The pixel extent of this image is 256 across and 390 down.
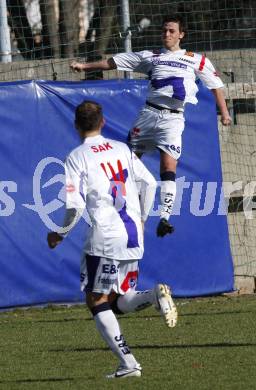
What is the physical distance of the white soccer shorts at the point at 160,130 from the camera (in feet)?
37.8

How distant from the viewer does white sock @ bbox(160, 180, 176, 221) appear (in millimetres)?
11248

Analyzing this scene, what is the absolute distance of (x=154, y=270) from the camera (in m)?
13.0

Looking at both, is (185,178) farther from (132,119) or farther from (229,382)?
(229,382)

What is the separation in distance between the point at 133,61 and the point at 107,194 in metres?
4.05

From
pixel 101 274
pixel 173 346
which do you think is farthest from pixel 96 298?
pixel 173 346

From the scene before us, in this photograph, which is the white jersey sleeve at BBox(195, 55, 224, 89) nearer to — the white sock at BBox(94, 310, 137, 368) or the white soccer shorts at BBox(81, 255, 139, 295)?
the white soccer shorts at BBox(81, 255, 139, 295)

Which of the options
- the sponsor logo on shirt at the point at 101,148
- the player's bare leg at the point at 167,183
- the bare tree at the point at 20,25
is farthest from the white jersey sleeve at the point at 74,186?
the bare tree at the point at 20,25

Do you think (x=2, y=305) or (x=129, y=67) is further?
(x=2, y=305)

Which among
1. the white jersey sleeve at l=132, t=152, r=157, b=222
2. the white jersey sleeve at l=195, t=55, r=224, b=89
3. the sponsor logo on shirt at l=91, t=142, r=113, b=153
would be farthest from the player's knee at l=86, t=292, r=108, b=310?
the white jersey sleeve at l=195, t=55, r=224, b=89

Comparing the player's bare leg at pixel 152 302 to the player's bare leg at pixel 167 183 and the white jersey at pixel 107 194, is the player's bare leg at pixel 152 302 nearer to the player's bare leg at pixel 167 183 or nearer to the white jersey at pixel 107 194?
the white jersey at pixel 107 194

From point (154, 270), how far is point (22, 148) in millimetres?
2009

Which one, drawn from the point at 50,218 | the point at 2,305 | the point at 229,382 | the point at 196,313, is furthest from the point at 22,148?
the point at 229,382

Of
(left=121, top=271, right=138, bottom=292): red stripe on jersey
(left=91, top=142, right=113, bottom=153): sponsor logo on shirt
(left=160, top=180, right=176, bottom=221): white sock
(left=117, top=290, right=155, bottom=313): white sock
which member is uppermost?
(left=91, top=142, right=113, bottom=153): sponsor logo on shirt

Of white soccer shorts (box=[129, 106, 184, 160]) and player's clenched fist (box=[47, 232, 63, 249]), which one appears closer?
player's clenched fist (box=[47, 232, 63, 249])
